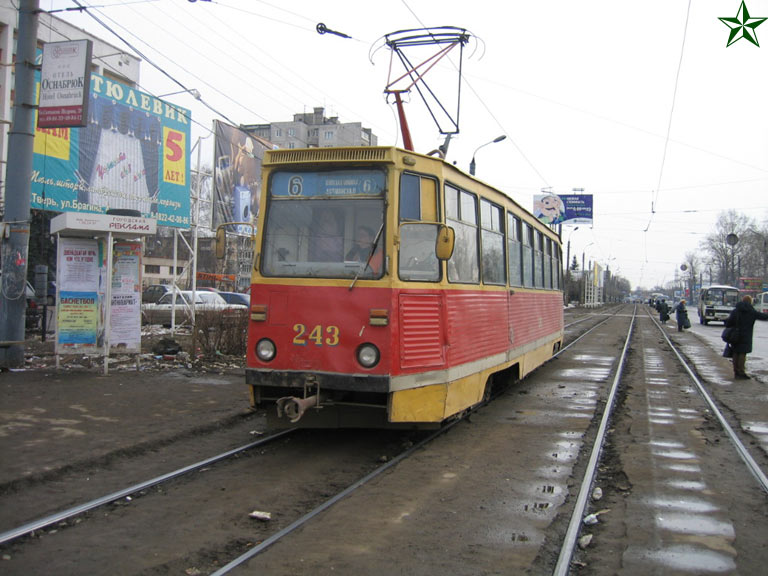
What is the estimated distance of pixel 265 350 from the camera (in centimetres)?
639

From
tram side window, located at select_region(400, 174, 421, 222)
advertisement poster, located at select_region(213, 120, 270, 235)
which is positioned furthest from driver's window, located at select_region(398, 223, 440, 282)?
Result: advertisement poster, located at select_region(213, 120, 270, 235)

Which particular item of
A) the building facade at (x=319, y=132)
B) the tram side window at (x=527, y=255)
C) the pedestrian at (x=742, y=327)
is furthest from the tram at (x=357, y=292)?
the building facade at (x=319, y=132)

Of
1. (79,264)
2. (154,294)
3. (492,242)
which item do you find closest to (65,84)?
(79,264)

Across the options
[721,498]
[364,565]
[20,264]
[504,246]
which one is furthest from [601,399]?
[20,264]

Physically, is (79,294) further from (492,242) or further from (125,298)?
(492,242)

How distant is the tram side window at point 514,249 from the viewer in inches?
368

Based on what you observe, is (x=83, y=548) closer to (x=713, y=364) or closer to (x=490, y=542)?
(x=490, y=542)

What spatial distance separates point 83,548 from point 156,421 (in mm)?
3720

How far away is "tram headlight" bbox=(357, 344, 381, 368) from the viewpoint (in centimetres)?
603

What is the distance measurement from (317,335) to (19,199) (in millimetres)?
7500

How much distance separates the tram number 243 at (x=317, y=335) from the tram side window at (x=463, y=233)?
1.43m

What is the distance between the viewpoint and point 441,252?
602cm

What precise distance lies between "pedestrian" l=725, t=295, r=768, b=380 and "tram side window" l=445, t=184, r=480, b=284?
7663 mm

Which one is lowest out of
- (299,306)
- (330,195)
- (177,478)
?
(177,478)
